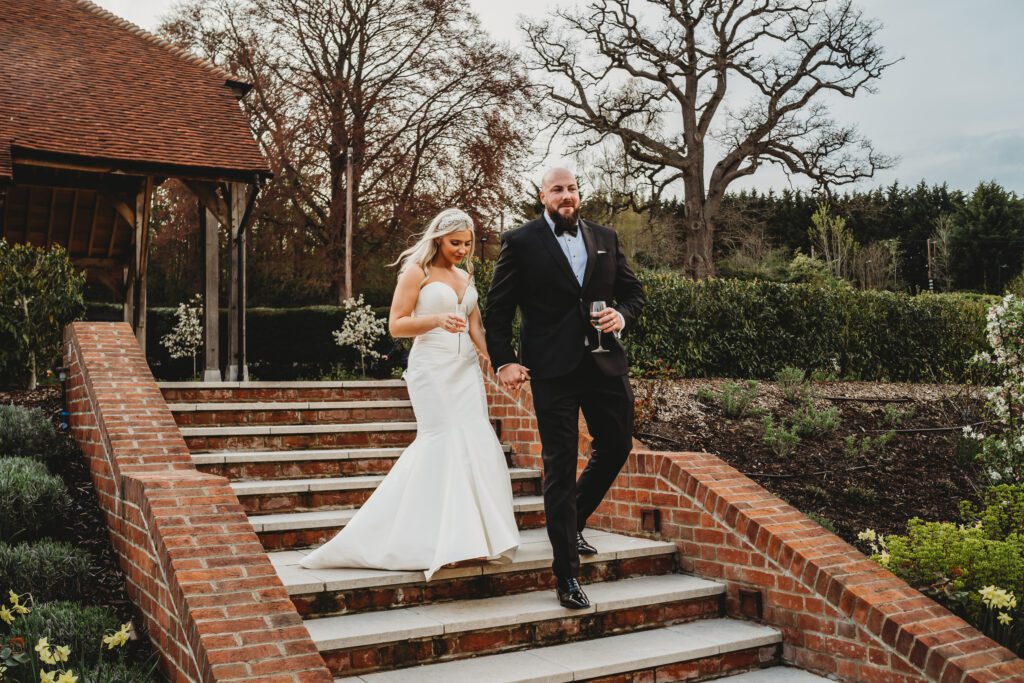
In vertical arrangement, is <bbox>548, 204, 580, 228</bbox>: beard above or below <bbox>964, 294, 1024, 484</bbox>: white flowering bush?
above

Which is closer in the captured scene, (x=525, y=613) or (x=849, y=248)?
(x=525, y=613)

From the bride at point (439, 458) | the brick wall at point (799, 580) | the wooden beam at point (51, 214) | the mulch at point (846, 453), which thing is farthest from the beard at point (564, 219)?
the wooden beam at point (51, 214)

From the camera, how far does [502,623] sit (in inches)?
154

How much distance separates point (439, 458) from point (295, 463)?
1.84 meters

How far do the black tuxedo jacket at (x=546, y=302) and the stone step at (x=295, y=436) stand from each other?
8.69 ft

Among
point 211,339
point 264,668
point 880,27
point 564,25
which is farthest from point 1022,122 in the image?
point 264,668

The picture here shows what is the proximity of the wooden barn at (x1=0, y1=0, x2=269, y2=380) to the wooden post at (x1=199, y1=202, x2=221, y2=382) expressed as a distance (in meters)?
0.02

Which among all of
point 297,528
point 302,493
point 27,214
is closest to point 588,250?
point 297,528

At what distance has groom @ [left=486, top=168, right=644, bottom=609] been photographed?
4.07m

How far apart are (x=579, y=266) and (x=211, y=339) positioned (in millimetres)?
9928

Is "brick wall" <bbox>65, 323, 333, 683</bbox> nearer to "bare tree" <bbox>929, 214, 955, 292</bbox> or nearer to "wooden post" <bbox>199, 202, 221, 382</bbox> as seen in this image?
"wooden post" <bbox>199, 202, 221, 382</bbox>

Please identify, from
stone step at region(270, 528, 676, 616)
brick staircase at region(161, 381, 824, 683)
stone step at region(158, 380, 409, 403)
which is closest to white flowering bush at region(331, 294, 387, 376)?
stone step at region(158, 380, 409, 403)

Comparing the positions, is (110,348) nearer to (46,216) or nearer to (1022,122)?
(46,216)

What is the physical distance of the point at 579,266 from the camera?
4.26m
